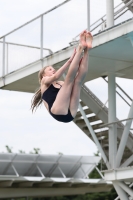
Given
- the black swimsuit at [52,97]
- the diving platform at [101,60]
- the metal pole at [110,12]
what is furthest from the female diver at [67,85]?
the metal pole at [110,12]

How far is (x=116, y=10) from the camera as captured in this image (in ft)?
64.9

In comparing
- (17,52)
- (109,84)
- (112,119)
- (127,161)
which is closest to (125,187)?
(127,161)

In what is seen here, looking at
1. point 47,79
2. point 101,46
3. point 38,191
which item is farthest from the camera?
point 38,191

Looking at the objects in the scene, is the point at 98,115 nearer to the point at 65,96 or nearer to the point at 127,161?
the point at 127,161

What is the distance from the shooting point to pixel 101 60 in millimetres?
20531

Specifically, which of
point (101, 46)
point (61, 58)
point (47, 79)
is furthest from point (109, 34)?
point (47, 79)

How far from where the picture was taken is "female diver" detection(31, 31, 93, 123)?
941 cm

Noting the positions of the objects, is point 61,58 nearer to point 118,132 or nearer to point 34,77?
point 34,77

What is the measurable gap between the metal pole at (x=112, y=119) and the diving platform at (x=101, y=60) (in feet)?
1.43

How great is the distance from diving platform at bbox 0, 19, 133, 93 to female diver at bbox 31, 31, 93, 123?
7.90 metres

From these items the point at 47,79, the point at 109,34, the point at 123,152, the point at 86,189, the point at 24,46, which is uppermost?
the point at 86,189

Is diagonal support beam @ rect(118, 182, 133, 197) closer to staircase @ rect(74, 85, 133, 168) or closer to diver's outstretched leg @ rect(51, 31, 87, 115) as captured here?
staircase @ rect(74, 85, 133, 168)

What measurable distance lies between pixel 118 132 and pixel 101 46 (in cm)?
424

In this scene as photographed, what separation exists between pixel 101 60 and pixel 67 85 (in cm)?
1103
